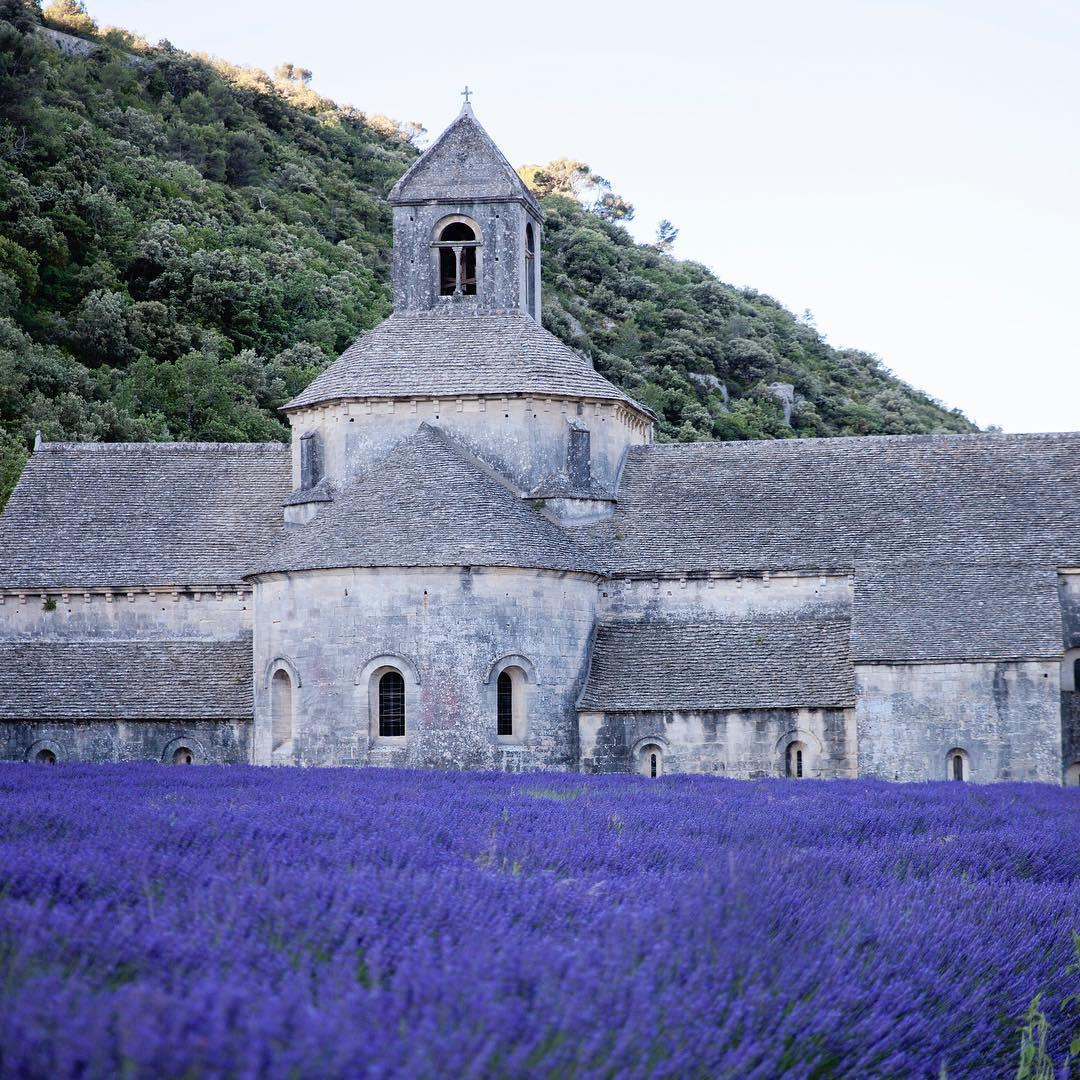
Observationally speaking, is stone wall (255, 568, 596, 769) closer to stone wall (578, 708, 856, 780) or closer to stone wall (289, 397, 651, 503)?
stone wall (578, 708, 856, 780)

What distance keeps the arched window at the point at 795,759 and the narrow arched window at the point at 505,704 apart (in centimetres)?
571

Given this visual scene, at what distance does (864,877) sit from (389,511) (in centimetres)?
2126

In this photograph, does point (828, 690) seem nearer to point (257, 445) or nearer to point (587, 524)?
point (587, 524)

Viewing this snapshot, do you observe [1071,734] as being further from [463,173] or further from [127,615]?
[127,615]

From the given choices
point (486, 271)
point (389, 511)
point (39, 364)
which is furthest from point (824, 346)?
point (389, 511)

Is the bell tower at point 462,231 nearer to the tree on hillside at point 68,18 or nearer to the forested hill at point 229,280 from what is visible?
the forested hill at point 229,280

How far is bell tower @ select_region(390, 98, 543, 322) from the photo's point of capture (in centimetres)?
3841

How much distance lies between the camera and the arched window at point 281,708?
3291cm

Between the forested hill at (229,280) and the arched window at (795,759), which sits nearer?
the arched window at (795,759)

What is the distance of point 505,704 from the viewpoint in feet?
107

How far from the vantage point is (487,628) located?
31797 mm

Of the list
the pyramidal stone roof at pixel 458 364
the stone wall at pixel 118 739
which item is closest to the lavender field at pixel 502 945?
the stone wall at pixel 118 739

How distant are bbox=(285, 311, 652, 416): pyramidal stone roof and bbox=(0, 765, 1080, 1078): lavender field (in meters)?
21.2

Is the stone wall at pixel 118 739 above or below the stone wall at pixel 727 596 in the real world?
below
